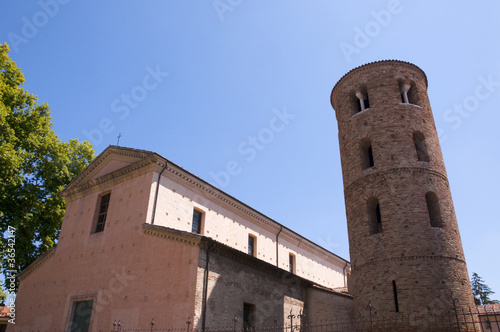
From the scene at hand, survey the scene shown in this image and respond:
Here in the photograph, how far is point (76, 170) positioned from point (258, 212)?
11.4 metres

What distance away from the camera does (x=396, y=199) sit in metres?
13.1

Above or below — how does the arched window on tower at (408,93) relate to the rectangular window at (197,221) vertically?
above

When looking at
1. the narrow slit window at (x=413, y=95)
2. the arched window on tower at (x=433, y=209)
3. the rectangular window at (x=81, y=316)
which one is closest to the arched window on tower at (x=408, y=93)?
the narrow slit window at (x=413, y=95)

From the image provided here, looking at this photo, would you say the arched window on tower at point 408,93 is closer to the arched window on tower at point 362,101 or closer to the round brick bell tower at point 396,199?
the round brick bell tower at point 396,199

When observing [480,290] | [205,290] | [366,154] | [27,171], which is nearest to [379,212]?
[366,154]

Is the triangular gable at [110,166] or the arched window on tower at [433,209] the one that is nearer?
the arched window on tower at [433,209]

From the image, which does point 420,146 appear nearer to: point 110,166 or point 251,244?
point 251,244

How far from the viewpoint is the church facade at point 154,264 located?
11555 mm

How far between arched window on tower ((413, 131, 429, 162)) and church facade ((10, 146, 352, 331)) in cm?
700

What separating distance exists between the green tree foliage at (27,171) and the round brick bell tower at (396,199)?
1566cm

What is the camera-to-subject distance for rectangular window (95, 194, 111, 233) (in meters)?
15.3

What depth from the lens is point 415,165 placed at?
533 inches

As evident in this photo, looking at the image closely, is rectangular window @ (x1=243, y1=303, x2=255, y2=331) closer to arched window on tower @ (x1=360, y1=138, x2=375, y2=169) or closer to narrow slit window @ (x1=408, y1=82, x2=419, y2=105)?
arched window on tower @ (x1=360, y1=138, x2=375, y2=169)

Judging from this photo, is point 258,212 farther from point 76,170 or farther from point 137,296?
point 76,170
